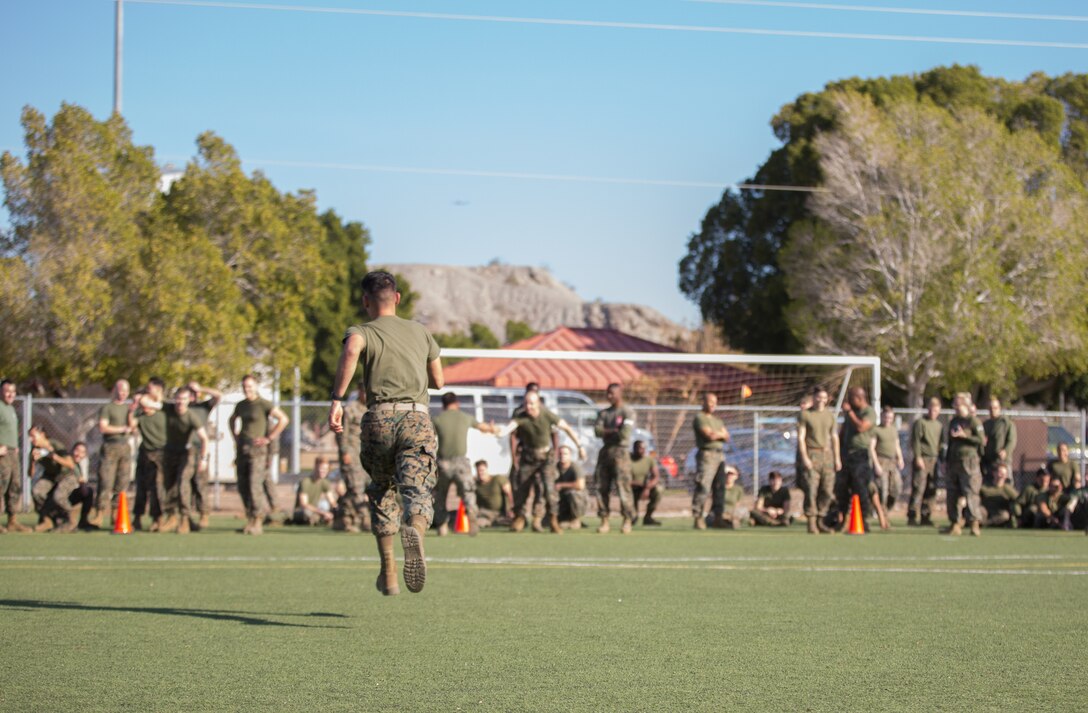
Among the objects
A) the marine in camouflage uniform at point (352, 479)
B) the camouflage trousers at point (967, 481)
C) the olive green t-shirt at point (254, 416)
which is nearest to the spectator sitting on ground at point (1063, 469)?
the camouflage trousers at point (967, 481)

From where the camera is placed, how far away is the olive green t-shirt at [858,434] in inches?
711

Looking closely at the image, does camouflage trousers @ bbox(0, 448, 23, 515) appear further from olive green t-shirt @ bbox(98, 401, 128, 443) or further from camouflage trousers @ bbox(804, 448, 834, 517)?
camouflage trousers @ bbox(804, 448, 834, 517)

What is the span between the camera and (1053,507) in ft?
64.4

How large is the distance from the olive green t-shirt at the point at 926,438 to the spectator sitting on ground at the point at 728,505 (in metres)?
2.90

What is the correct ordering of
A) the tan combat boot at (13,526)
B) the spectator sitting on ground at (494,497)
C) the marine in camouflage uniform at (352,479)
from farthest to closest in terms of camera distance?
the spectator sitting on ground at (494,497) < the marine in camouflage uniform at (352,479) < the tan combat boot at (13,526)

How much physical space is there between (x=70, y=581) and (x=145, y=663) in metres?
4.27

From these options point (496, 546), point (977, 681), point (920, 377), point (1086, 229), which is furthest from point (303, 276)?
point (977, 681)

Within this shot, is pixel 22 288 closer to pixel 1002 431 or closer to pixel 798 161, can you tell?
pixel 1002 431

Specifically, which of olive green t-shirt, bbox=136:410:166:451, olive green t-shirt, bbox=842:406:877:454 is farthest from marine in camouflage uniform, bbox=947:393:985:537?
olive green t-shirt, bbox=136:410:166:451

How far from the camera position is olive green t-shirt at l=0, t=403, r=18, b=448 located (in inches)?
645

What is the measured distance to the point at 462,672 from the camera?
6320 millimetres

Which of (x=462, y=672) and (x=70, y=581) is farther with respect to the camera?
(x=70, y=581)

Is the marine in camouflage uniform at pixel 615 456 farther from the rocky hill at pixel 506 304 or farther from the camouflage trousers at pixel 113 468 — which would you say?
the rocky hill at pixel 506 304

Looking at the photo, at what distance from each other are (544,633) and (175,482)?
1040 centimetres
